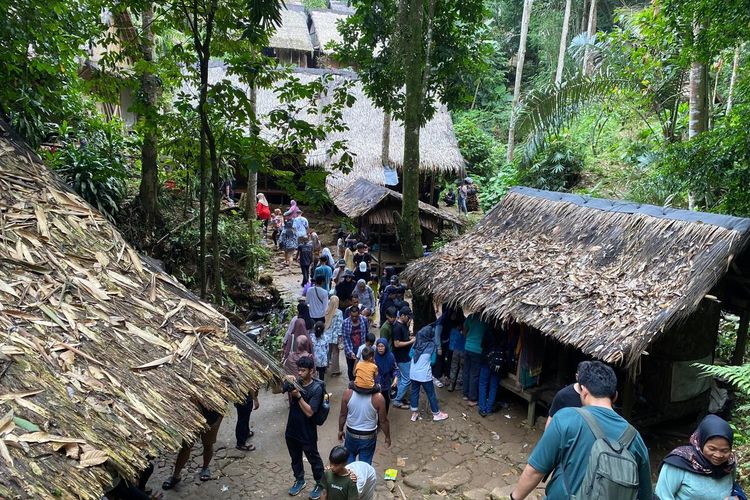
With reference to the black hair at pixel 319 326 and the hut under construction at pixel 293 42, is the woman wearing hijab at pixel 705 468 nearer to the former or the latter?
the black hair at pixel 319 326

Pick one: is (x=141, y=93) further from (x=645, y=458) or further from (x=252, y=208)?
(x=645, y=458)

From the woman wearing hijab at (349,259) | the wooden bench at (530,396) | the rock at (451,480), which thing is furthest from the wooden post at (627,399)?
the woman wearing hijab at (349,259)

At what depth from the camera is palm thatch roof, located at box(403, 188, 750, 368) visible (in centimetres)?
599

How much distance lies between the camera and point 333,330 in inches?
336

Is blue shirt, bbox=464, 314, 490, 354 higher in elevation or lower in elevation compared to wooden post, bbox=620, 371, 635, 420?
higher

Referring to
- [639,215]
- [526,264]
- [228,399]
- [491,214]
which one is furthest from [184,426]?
[491,214]

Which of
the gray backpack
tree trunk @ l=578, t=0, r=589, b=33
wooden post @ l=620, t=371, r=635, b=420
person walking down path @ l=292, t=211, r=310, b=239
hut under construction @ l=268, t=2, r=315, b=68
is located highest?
tree trunk @ l=578, t=0, r=589, b=33

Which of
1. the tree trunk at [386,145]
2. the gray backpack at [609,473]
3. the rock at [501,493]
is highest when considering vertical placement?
the tree trunk at [386,145]

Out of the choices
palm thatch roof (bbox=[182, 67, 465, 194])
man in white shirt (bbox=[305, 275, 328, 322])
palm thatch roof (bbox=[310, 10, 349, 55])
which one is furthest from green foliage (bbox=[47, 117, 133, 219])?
palm thatch roof (bbox=[310, 10, 349, 55])

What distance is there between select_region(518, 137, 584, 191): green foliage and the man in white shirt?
11.9 meters

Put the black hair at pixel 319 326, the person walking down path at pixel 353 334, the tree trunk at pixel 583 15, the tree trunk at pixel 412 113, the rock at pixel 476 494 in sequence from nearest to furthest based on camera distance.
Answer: the rock at pixel 476 494
the black hair at pixel 319 326
the person walking down path at pixel 353 334
the tree trunk at pixel 412 113
the tree trunk at pixel 583 15

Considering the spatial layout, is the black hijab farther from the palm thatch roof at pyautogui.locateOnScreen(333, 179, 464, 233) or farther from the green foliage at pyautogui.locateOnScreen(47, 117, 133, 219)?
the palm thatch roof at pyautogui.locateOnScreen(333, 179, 464, 233)

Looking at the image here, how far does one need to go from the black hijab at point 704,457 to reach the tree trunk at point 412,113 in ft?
22.3

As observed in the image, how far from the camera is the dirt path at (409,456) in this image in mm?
6023
